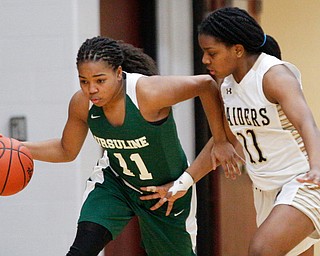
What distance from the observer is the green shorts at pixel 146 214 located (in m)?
4.76

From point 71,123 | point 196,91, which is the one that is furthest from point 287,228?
point 71,123

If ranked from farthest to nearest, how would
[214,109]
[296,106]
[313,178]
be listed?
[214,109], [296,106], [313,178]

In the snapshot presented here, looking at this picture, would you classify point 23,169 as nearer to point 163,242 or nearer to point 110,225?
point 110,225

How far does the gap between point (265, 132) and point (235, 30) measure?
50cm

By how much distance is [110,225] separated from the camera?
471 centimetres

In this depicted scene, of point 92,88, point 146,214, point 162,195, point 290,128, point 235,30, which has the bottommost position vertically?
point 146,214

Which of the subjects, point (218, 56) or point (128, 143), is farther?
point (128, 143)

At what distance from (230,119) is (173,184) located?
57 cm

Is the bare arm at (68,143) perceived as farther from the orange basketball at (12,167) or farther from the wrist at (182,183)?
the wrist at (182,183)

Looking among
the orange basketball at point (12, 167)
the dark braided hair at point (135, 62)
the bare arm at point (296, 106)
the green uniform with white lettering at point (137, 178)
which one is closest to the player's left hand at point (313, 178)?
the bare arm at point (296, 106)

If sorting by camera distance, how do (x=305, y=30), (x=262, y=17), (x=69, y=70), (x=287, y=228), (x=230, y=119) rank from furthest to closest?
(x=305, y=30), (x=262, y=17), (x=69, y=70), (x=230, y=119), (x=287, y=228)

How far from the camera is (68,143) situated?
4875 mm

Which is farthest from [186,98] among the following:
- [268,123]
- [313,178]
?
[313,178]

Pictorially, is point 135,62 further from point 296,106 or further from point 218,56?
point 296,106
